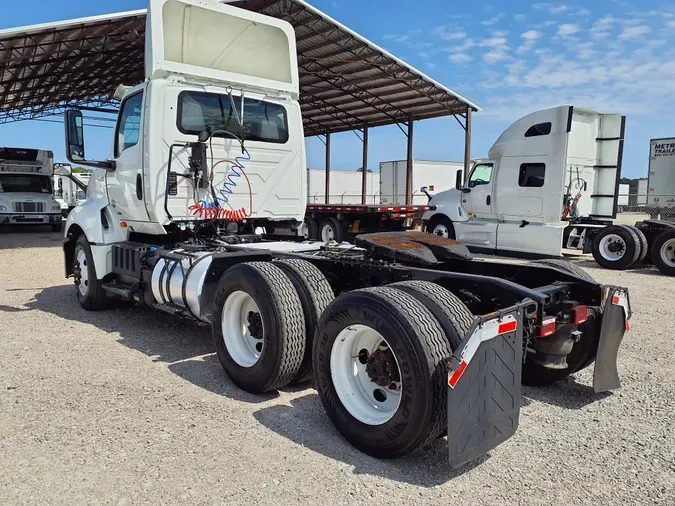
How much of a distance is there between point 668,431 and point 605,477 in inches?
36.6

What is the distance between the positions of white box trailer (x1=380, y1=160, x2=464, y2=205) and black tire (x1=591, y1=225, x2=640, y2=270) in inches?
708

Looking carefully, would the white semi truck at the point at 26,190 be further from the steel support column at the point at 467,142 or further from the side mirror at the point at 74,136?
the side mirror at the point at 74,136

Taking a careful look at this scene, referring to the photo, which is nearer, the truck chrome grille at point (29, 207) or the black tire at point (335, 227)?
the black tire at point (335, 227)

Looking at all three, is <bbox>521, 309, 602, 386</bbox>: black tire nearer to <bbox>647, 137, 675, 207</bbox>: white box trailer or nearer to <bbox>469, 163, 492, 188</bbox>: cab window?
<bbox>469, 163, 492, 188</bbox>: cab window

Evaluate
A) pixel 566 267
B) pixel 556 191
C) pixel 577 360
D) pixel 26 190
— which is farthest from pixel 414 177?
pixel 577 360

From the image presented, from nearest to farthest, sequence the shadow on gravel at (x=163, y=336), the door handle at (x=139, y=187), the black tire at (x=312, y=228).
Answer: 1. the shadow on gravel at (x=163, y=336)
2. the door handle at (x=139, y=187)
3. the black tire at (x=312, y=228)

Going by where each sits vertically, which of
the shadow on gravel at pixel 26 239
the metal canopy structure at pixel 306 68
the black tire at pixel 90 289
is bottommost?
the shadow on gravel at pixel 26 239

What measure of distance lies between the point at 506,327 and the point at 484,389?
35 cm

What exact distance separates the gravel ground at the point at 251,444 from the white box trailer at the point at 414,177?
25.8 m

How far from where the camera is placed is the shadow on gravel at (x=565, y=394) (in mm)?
4152

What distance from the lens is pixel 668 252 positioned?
11.3 metres

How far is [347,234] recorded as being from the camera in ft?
54.6

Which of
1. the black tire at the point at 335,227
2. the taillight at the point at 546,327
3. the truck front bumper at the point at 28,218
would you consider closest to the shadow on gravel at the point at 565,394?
the taillight at the point at 546,327

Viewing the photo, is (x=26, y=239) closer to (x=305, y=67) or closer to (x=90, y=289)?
(x=305, y=67)
